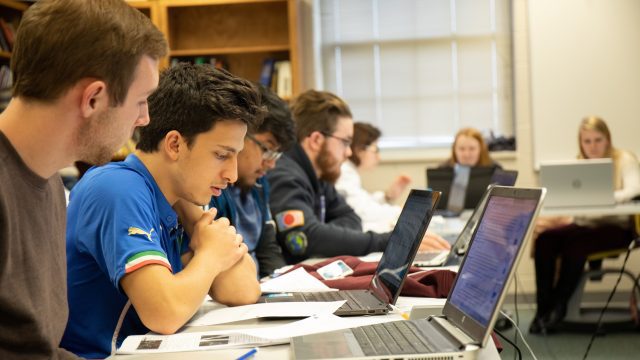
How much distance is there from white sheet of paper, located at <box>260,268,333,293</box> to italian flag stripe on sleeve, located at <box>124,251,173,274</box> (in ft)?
1.58

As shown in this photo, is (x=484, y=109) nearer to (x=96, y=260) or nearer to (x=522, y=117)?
(x=522, y=117)

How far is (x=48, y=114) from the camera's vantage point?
112 centimetres

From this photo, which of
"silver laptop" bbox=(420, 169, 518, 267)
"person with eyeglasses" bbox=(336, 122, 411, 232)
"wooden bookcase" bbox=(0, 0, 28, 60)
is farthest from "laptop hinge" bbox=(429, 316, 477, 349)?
"wooden bookcase" bbox=(0, 0, 28, 60)

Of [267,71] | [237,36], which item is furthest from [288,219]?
[237,36]

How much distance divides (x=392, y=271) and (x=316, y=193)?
147cm

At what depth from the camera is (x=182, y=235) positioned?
5.94 feet

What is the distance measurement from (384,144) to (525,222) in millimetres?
4842

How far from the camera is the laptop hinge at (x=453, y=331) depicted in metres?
1.15

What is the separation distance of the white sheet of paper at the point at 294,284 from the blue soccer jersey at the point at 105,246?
41 centimetres

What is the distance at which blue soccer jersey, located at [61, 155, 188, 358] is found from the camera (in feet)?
4.83

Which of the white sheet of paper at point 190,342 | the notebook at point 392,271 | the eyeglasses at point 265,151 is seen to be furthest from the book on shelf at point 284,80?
the white sheet of paper at point 190,342

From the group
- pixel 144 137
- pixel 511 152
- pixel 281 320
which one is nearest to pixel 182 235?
pixel 144 137

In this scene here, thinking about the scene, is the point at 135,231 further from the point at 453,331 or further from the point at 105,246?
the point at 453,331

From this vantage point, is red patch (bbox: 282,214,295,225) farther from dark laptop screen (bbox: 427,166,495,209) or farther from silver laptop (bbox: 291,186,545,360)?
dark laptop screen (bbox: 427,166,495,209)
